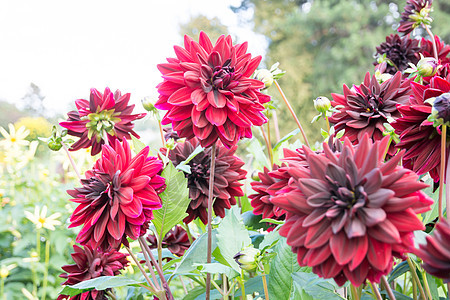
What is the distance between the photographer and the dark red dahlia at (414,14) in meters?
0.69

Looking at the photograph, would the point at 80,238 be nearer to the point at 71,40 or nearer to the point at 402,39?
the point at 402,39

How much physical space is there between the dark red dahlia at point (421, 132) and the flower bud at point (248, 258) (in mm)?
165

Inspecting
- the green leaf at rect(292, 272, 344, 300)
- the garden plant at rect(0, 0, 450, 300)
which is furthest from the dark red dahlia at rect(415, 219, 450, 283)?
the green leaf at rect(292, 272, 344, 300)

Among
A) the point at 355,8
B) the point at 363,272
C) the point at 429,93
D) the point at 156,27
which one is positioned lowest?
the point at 363,272

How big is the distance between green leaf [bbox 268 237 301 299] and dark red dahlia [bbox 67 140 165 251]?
0.14m

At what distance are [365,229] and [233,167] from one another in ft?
0.93

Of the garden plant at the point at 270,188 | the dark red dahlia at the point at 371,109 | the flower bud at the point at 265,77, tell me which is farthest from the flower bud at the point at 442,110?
the flower bud at the point at 265,77

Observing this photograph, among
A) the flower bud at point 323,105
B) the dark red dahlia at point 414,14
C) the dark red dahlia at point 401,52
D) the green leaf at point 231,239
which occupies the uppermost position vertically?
the dark red dahlia at point 414,14

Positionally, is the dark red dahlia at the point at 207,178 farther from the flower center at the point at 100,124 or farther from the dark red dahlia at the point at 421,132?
the dark red dahlia at the point at 421,132

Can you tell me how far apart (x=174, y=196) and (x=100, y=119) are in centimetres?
16

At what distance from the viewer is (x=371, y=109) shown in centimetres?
42

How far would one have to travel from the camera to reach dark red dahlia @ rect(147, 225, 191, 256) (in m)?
0.60

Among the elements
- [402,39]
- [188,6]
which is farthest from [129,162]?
[188,6]

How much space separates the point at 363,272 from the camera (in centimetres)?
23
